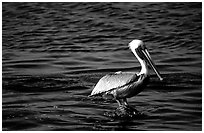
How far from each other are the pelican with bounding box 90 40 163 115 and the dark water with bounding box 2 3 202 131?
0.29 metres

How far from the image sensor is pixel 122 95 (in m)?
6.90

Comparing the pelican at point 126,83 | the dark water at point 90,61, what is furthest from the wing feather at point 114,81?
the dark water at point 90,61

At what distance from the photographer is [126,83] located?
6.77m

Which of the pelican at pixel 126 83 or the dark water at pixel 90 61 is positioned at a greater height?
the pelican at pixel 126 83

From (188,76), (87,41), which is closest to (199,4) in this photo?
(87,41)

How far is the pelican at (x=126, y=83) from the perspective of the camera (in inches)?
268

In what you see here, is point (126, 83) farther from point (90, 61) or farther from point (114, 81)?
point (90, 61)

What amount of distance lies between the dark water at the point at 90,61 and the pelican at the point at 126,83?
0.29 meters

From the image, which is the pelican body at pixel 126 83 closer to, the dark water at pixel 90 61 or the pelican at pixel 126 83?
the pelican at pixel 126 83

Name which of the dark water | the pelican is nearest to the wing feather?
the pelican

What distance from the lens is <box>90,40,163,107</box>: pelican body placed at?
680cm

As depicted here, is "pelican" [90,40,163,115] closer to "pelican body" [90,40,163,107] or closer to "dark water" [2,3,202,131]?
"pelican body" [90,40,163,107]

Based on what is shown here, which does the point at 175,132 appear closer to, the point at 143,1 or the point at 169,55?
the point at 169,55

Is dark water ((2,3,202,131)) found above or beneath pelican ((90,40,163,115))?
beneath
